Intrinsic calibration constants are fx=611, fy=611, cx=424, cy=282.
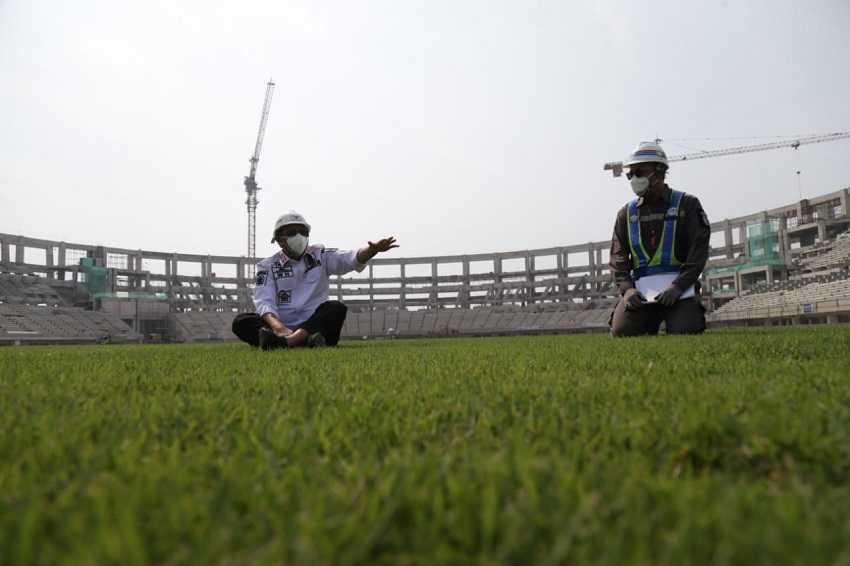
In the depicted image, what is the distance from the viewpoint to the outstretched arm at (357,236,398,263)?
5.98 metres

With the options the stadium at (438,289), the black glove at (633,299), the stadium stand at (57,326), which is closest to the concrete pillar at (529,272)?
the stadium at (438,289)

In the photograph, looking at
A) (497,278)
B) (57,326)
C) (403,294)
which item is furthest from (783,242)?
(57,326)

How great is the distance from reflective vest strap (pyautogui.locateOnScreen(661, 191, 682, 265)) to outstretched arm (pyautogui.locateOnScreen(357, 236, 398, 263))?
9.20ft

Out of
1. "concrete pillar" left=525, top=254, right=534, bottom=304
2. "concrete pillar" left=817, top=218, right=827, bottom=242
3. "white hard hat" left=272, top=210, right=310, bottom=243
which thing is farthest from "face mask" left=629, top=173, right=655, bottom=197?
"concrete pillar" left=817, top=218, right=827, bottom=242

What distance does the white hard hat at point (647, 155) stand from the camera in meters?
6.18

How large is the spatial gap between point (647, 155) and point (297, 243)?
374cm

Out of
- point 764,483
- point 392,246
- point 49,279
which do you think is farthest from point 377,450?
point 49,279

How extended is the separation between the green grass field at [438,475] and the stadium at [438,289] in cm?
3347

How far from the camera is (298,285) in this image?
6770 millimetres

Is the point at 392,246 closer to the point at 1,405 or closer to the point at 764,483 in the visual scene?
the point at 1,405

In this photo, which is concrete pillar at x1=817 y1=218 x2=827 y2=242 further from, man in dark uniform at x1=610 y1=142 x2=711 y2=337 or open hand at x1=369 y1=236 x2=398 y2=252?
open hand at x1=369 y1=236 x2=398 y2=252

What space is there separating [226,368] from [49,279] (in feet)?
143

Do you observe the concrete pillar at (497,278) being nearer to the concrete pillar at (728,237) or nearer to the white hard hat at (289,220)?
the concrete pillar at (728,237)

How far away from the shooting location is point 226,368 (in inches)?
131
